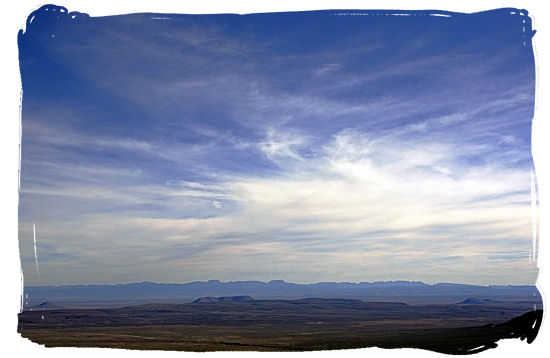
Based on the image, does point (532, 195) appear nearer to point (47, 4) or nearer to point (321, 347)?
point (321, 347)

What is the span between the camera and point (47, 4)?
16.5 ft

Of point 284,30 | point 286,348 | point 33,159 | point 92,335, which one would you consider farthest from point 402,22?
point 92,335

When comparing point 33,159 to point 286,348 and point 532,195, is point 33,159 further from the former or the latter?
point 532,195

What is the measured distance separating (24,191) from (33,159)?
0.28 meters

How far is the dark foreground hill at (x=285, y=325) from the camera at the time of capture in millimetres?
4996

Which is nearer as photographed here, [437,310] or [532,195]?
[532,195]

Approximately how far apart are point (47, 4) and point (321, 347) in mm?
3440

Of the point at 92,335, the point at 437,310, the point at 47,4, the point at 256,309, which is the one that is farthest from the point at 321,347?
the point at 47,4

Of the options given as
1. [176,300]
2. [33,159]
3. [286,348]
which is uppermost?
[33,159]

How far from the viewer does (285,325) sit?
5.31 metres

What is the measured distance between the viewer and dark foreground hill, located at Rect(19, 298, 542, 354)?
5.00 m

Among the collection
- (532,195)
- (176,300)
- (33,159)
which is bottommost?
(176,300)

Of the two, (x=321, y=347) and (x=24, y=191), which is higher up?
(x=24, y=191)

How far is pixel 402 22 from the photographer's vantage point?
5.21 metres
